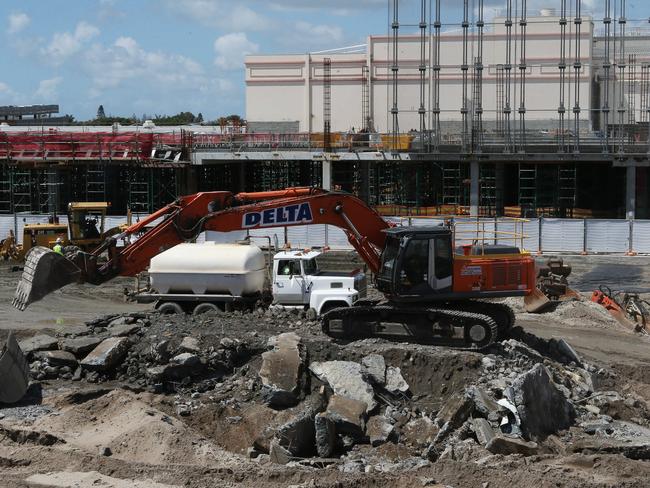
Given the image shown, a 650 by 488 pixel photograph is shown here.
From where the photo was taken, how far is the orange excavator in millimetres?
19672

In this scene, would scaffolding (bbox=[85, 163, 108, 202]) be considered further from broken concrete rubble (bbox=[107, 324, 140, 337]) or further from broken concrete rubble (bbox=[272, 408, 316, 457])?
broken concrete rubble (bbox=[272, 408, 316, 457])

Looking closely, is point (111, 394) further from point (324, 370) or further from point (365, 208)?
point (365, 208)

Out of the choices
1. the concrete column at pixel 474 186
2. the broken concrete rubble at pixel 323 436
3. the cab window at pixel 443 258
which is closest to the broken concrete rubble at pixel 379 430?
the broken concrete rubble at pixel 323 436

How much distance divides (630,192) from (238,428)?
3292cm

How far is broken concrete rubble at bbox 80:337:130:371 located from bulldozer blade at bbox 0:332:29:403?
3.94 ft

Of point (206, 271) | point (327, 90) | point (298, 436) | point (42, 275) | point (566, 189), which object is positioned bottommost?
point (298, 436)

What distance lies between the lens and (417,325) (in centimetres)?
2003

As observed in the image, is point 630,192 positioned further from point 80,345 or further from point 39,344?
point 39,344

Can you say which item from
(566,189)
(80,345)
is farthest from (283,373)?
(566,189)

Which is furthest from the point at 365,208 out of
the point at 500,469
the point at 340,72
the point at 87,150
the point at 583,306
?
the point at 340,72

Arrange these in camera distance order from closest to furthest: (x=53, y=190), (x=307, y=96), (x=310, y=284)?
(x=310, y=284) < (x=53, y=190) < (x=307, y=96)

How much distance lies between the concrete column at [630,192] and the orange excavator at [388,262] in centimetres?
2623

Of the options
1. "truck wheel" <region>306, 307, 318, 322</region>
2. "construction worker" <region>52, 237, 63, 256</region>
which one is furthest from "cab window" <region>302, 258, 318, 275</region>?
"construction worker" <region>52, 237, 63, 256</region>

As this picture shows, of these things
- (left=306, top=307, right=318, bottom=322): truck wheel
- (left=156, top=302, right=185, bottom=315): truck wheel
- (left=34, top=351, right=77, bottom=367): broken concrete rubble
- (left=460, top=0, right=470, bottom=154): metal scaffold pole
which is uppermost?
(left=460, top=0, right=470, bottom=154): metal scaffold pole
